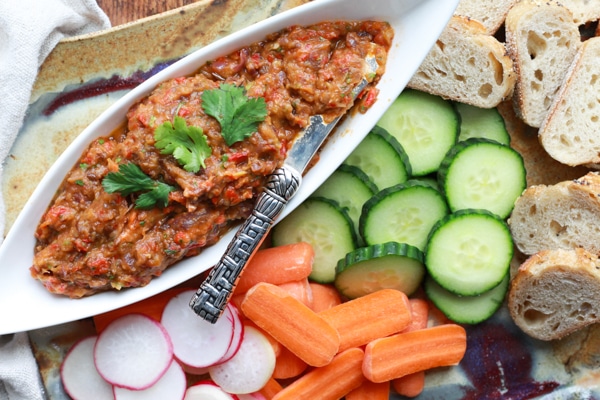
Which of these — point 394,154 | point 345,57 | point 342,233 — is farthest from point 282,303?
point 345,57

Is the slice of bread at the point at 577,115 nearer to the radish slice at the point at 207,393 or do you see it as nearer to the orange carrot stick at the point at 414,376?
the orange carrot stick at the point at 414,376

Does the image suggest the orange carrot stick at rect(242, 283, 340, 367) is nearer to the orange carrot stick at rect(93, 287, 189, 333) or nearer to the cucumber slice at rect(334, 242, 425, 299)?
the cucumber slice at rect(334, 242, 425, 299)

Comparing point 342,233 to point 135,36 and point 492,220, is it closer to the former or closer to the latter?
point 492,220

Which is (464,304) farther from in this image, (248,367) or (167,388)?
(167,388)

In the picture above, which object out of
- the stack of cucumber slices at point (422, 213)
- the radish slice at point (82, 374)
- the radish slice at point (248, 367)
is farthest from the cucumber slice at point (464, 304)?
the radish slice at point (82, 374)

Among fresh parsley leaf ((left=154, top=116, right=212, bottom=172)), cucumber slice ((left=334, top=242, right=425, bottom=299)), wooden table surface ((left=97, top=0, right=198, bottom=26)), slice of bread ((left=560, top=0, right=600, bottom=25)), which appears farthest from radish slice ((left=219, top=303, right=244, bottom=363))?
slice of bread ((left=560, top=0, right=600, bottom=25))
